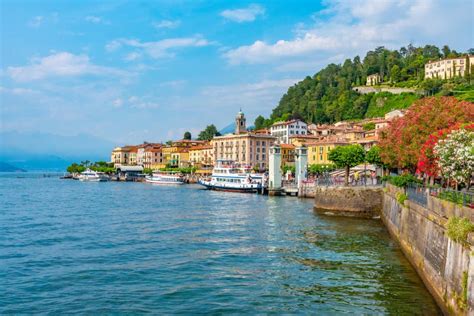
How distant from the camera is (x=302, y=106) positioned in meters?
179

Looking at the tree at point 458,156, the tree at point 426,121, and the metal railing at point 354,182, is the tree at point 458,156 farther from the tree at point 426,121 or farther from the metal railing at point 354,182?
the metal railing at point 354,182

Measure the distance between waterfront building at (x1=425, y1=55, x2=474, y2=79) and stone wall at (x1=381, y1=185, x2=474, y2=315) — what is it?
142 meters

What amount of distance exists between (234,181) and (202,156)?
66406 millimetres

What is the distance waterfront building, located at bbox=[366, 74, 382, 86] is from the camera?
599 feet

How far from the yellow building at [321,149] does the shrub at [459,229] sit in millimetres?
78317

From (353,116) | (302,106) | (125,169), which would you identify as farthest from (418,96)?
(125,169)

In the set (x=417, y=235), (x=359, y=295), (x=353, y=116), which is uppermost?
(x=353, y=116)

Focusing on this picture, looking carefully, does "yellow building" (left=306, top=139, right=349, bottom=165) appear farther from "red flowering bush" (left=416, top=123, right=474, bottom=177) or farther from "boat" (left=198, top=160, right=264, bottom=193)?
"red flowering bush" (left=416, top=123, right=474, bottom=177)

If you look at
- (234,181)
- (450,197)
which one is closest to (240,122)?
(234,181)

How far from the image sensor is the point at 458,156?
2503cm

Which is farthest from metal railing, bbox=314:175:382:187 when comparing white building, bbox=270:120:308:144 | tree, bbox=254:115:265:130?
tree, bbox=254:115:265:130

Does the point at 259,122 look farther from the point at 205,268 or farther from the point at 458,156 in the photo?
the point at 205,268

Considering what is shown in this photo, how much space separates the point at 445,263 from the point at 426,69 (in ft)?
540

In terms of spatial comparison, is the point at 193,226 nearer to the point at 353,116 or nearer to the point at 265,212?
the point at 265,212
